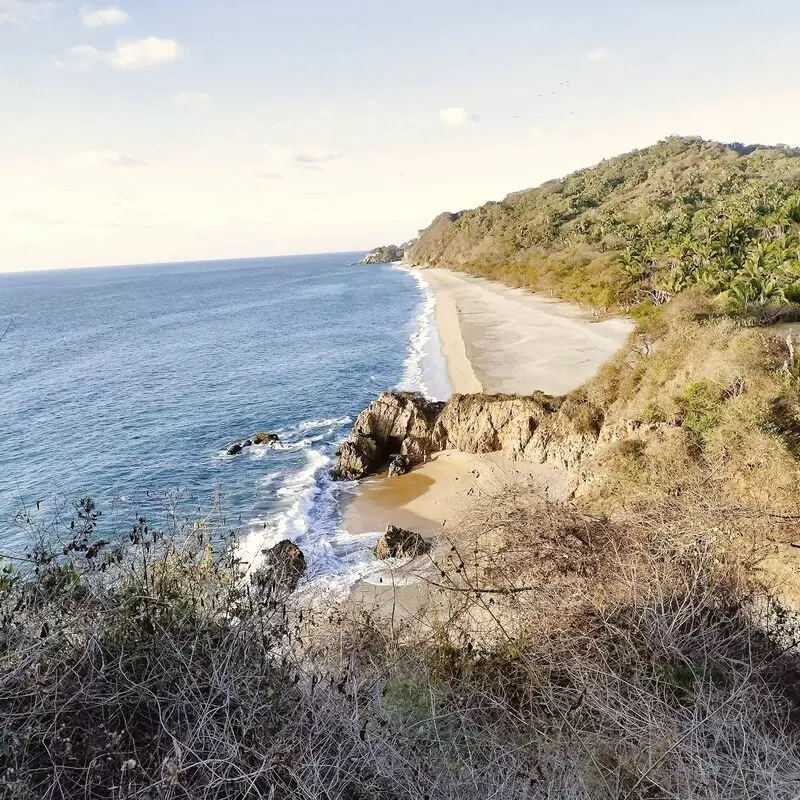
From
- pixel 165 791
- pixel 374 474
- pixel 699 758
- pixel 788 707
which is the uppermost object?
pixel 165 791

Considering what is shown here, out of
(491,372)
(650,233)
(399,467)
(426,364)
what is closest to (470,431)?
(399,467)

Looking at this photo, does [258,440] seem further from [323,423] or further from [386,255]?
[386,255]

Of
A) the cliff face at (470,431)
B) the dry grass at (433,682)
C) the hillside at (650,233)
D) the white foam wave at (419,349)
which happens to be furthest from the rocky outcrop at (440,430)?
the dry grass at (433,682)

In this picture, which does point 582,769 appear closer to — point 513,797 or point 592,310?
point 513,797

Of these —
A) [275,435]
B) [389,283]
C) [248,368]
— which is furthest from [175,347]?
[389,283]

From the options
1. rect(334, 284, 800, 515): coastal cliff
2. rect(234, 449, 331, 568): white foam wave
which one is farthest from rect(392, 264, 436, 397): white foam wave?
rect(234, 449, 331, 568): white foam wave
